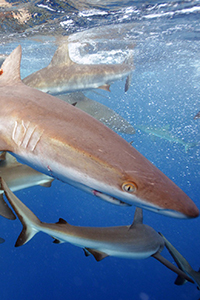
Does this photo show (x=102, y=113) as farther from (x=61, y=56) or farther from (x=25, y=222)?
(x=25, y=222)

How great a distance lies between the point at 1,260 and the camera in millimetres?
5434

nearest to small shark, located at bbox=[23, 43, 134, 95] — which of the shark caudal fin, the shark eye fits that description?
the shark caudal fin

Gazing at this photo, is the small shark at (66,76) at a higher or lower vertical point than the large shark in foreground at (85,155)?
lower

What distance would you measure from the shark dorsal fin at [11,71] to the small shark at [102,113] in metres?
3.97

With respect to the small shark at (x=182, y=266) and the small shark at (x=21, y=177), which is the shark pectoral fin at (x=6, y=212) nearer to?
the small shark at (x=21, y=177)

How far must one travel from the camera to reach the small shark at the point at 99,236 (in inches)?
93.8

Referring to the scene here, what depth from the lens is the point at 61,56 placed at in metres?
5.04

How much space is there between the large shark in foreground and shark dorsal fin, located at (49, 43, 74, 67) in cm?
369

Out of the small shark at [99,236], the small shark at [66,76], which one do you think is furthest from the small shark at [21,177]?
the small shark at [66,76]

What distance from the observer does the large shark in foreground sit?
1197 mm

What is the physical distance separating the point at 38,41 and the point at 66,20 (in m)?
2.95

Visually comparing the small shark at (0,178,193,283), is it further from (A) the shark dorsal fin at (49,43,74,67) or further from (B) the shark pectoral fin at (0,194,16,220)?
(A) the shark dorsal fin at (49,43,74,67)

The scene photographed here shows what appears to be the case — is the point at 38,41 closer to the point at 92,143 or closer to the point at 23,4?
the point at 23,4

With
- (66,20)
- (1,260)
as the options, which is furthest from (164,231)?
(66,20)
